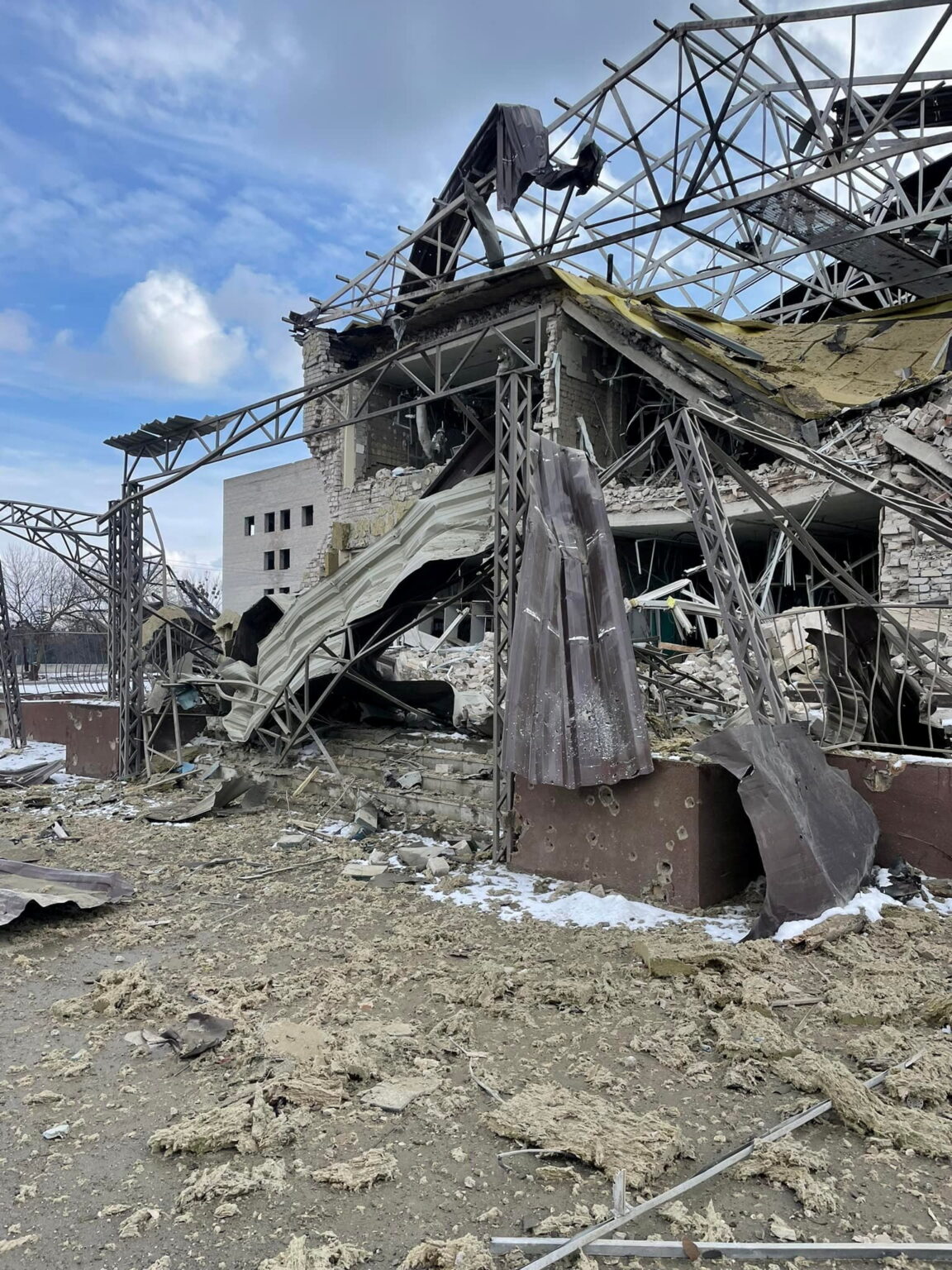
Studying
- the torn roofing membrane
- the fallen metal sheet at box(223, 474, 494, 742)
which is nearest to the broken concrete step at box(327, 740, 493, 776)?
the fallen metal sheet at box(223, 474, 494, 742)

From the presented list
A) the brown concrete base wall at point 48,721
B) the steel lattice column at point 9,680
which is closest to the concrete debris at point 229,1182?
the brown concrete base wall at point 48,721

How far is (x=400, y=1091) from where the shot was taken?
135 inches

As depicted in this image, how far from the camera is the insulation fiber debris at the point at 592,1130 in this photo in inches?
114

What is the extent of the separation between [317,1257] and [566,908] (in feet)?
11.6

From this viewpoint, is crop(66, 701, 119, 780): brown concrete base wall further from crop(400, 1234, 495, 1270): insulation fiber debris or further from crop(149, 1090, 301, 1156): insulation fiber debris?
crop(400, 1234, 495, 1270): insulation fiber debris

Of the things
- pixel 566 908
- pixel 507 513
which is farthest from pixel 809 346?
pixel 566 908

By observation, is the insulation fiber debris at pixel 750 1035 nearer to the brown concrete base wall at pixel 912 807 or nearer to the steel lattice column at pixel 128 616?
the brown concrete base wall at pixel 912 807

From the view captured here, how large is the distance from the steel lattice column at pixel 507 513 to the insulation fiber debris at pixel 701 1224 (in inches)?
173

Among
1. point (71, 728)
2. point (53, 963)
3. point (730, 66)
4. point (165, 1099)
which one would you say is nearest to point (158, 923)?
point (53, 963)

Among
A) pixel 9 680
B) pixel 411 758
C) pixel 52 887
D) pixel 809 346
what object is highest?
pixel 809 346

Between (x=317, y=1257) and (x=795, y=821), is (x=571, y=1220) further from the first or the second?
(x=795, y=821)

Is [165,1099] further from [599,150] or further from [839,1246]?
[599,150]

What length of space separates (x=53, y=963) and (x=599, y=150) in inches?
538

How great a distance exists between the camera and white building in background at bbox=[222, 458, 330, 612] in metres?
26.7
